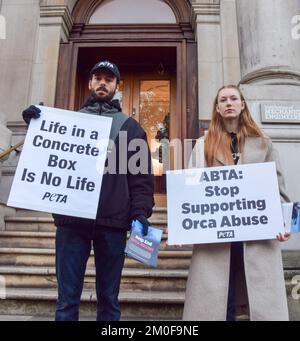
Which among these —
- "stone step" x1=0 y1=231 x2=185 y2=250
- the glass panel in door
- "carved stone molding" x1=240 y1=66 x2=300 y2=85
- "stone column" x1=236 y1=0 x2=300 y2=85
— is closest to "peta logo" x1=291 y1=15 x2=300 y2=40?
"stone column" x1=236 y1=0 x2=300 y2=85

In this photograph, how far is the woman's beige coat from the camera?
2422 millimetres

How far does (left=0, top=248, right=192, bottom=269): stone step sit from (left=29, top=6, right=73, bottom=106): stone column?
3535 millimetres

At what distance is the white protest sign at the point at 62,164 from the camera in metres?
2.52

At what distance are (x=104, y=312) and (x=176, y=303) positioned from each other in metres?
1.64

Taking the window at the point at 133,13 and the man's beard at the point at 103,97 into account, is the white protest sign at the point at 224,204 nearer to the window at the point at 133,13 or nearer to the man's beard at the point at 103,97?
the man's beard at the point at 103,97

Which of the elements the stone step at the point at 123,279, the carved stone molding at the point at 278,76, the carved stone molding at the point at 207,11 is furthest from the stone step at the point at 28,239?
the carved stone molding at the point at 207,11

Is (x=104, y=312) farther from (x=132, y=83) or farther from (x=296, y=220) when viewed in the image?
(x=132, y=83)

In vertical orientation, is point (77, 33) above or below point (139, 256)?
above

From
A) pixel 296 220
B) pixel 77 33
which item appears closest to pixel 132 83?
pixel 77 33

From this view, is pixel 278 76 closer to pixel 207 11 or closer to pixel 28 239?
pixel 207 11

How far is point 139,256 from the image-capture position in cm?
251

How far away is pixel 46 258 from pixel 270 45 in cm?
416

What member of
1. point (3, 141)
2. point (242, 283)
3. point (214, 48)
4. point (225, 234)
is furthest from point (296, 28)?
point (3, 141)

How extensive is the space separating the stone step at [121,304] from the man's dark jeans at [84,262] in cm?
151
